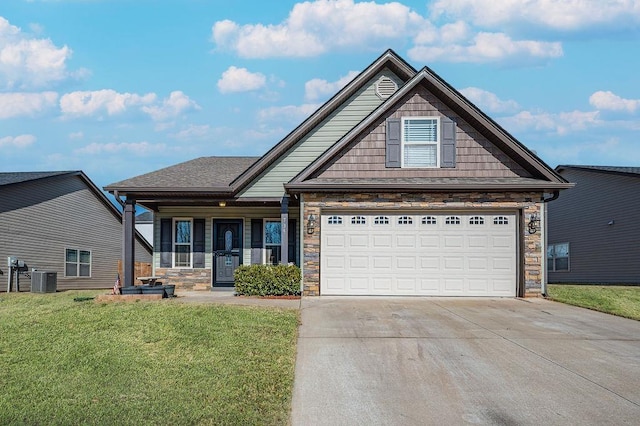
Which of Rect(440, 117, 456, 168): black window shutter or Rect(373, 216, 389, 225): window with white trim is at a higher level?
Rect(440, 117, 456, 168): black window shutter

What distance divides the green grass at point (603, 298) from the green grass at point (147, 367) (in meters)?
7.40

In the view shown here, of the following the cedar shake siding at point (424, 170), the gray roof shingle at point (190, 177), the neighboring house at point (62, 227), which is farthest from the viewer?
the neighboring house at point (62, 227)

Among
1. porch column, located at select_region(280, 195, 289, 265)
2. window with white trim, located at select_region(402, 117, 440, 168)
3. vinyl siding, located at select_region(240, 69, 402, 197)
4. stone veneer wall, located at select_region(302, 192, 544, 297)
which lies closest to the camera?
stone veneer wall, located at select_region(302, 192, 544, 297)

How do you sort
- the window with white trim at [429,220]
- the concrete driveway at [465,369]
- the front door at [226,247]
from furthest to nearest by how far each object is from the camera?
the front door at [226,247] → the window with white trim at [429,220] → the concrete driveway at [465,369]

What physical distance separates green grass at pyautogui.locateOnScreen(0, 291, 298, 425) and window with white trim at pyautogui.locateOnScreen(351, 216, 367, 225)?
463 cm

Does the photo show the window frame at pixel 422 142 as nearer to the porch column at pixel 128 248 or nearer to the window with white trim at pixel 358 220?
the window with white trim at pixel 358 220

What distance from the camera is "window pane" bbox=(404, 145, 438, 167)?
15062mm

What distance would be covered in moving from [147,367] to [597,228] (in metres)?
20.9

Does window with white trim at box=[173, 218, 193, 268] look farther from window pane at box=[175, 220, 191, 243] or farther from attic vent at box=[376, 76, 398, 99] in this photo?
attic vent at box=[376, 76, 398, 99]

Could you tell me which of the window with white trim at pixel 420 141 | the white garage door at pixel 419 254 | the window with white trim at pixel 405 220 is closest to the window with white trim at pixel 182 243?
the white garage door at pixel 419 254

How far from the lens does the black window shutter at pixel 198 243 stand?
60.6 ft

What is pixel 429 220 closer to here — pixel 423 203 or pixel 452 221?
pixel 423 203

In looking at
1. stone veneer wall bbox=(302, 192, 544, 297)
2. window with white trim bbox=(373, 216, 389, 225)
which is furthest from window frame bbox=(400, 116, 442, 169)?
window with white trim bbox=(373, 216, 389, 225)

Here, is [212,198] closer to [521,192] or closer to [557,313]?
[521,192]
